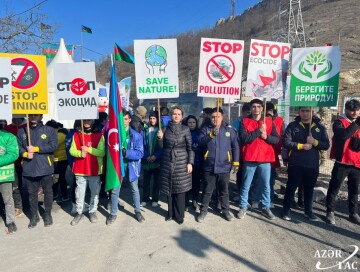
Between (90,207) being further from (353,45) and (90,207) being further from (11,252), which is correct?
(353,45)

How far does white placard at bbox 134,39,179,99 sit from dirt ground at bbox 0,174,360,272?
230 cm

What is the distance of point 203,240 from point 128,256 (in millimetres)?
1148

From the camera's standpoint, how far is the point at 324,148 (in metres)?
4.98

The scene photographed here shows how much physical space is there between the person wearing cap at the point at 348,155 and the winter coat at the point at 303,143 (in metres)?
0.23

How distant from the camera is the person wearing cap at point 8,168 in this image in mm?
4707

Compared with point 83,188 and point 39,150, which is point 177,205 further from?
point 39,150

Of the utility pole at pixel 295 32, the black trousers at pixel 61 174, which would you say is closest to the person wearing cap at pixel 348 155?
the black trousers at pixel 61 174

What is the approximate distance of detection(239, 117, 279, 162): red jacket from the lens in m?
5.16

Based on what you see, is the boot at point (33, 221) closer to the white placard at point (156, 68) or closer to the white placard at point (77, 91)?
the white placard at point (77, 91)

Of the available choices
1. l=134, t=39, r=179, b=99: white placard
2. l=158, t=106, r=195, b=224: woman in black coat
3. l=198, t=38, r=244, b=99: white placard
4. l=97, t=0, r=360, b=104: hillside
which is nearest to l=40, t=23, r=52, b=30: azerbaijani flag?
l=134, t=39, r=179, b=99: white placard

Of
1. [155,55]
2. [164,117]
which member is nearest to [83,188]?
[164,117]

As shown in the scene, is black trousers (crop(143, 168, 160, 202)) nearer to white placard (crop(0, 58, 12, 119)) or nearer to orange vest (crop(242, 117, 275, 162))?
orange vest (crop(242, 117, 275, 162))

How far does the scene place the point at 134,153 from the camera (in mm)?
5219

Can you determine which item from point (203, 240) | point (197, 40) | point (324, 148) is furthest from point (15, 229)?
point (197, 40)
